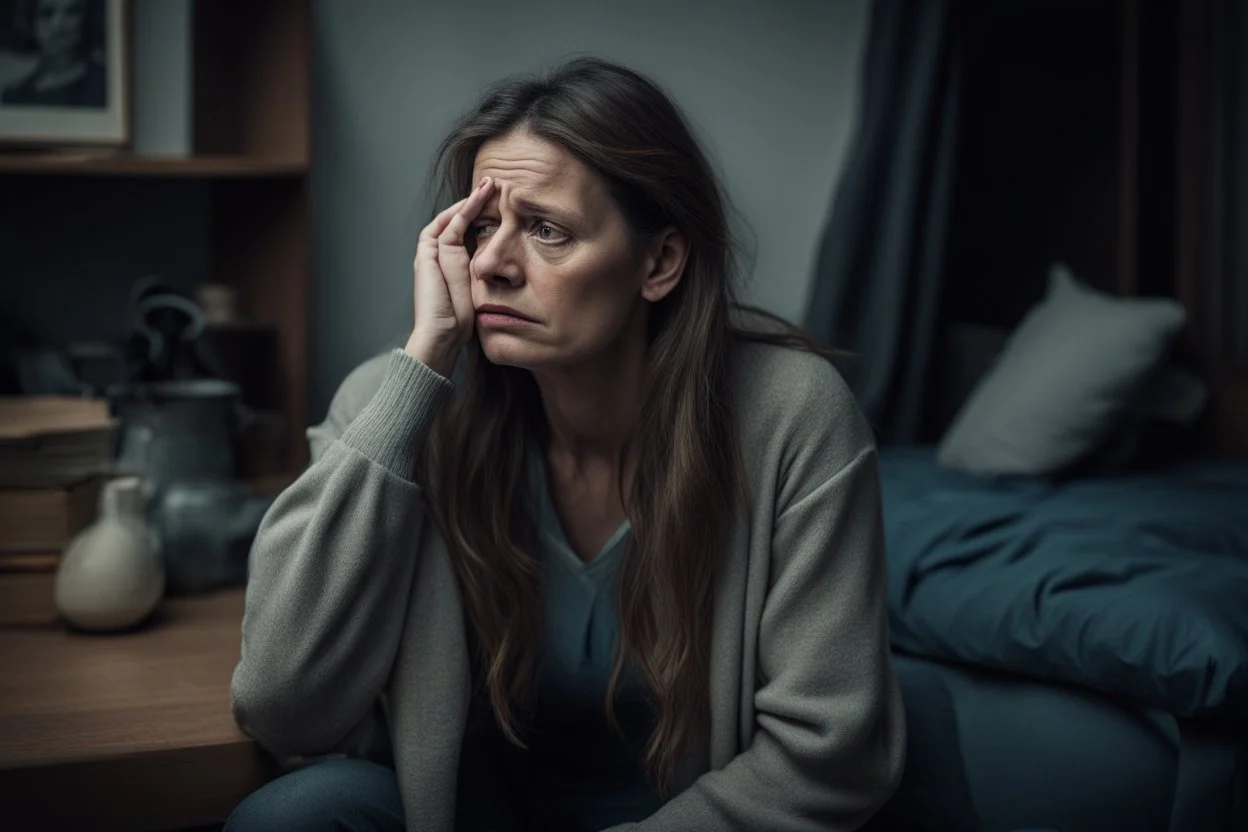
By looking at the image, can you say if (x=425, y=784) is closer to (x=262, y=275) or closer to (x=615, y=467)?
(x=615, y=467)

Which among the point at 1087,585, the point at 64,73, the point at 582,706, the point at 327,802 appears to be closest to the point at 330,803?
the point at 327,802

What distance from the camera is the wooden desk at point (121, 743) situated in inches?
44.9

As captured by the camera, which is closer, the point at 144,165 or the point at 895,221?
the point at 144,165

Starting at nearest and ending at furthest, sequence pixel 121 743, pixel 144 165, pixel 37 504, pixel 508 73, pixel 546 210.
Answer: pixel 121 743, pixel 546 210, pixel 37 504, pixel 144 165, pixel 508 73

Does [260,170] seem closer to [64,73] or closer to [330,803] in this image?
[64,73]

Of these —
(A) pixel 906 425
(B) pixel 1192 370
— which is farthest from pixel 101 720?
(B) pixel 1192 370

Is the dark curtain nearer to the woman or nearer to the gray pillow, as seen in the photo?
the gray pillow

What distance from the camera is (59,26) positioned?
2.06 m

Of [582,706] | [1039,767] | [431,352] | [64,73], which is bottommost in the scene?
[1039,767]

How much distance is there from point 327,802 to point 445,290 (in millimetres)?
516

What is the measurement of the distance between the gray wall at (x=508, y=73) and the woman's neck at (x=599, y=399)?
92cm

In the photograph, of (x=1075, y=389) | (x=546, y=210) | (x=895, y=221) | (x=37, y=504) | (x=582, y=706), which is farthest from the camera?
(x=895, y=221)

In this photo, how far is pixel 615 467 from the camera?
146 centimetres

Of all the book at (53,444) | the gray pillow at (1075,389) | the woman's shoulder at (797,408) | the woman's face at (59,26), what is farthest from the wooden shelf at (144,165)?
the gray pillow at (1075,389)
